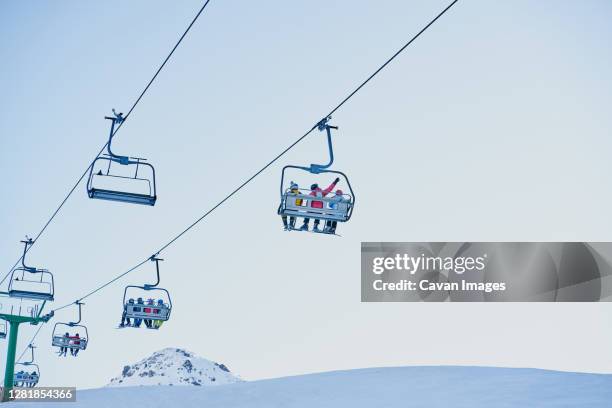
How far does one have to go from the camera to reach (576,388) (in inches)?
1034

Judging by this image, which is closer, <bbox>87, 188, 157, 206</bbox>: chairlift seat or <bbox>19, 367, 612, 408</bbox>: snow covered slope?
<bbox>87, 188, 157, 206</bbox>: chairlift seat

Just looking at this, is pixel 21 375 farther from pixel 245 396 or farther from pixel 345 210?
pixel 345 210

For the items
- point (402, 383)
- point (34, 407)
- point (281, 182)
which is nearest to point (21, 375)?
point (34, 407)

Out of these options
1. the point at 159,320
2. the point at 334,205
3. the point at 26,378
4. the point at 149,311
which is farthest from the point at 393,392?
the point at 26,378

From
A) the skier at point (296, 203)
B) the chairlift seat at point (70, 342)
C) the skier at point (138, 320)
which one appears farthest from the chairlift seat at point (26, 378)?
the skier at point (296, 203)

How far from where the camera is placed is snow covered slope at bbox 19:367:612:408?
83.3 ft

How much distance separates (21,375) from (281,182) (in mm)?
45240

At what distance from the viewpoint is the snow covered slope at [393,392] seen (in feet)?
83.3

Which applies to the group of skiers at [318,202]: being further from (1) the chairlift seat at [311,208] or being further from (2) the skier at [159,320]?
(2) the skier at [159,320]

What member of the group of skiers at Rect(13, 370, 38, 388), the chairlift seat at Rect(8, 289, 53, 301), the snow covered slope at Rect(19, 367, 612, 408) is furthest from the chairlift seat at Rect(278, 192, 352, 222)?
the group of skiers at Rect(13, 370, 38, 388)

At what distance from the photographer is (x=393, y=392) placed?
29.8 meters

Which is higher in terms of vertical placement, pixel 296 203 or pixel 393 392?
pixel 296 203

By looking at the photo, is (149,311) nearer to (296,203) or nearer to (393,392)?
(296,203)

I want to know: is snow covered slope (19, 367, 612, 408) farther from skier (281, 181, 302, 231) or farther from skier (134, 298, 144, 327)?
skier (281, 181, 302, 231)
